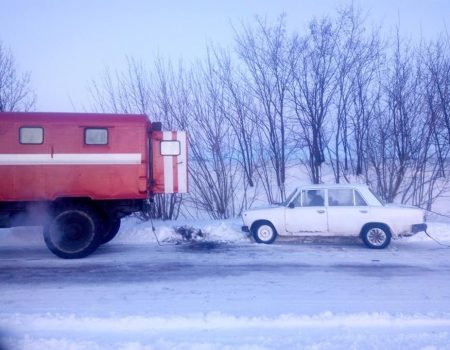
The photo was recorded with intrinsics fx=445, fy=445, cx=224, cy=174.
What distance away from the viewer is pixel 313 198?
11.5m

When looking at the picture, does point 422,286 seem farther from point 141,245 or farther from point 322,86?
point 322,86

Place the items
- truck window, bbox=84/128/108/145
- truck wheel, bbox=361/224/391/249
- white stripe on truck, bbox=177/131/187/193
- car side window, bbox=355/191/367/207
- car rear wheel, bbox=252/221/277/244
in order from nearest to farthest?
truck window, bbox=84/128/108/145, white stripe on truck, bbox=177/131/187/193, truck wheel, bbox=361/224/391/249, car side window, bbox=355/191/367/207, car rear wheel, bbox=252/221/277/244

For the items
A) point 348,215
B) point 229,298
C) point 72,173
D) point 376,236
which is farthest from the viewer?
point 348,215

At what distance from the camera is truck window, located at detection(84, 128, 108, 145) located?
33.1ft

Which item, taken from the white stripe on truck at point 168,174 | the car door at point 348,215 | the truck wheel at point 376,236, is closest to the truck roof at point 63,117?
the white stripe on truck at point 168,174

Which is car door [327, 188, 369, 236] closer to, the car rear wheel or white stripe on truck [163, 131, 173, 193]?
the car rear wheel

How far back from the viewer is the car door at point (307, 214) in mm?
11242

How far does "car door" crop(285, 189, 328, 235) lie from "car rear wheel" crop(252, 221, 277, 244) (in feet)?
1.38

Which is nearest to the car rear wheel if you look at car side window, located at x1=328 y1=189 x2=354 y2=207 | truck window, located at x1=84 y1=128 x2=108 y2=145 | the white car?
the white car

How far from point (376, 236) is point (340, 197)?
1.29m

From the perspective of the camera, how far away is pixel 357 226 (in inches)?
437

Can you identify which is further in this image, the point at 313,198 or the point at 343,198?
the point at 313,198

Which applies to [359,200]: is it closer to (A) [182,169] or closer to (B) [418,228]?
(B) [418,228]

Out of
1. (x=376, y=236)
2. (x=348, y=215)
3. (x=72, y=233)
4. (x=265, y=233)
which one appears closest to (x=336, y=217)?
(x=348, y=215)
